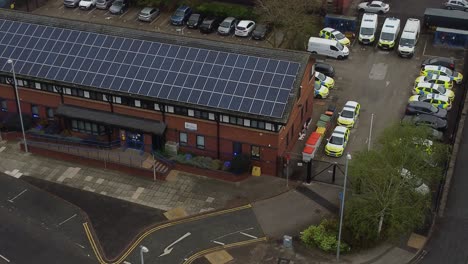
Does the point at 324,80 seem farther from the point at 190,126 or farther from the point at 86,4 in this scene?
the point at 86,4

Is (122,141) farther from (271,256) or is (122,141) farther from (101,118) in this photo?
(271,256)

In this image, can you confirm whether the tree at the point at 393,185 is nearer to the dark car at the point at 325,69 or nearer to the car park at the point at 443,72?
the dark car at the point at 325,69

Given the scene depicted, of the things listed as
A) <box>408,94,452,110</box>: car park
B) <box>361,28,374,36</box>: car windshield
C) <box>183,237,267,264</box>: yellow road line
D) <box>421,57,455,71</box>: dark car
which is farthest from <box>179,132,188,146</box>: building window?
<box>361,28,374,36</box>: car windshield

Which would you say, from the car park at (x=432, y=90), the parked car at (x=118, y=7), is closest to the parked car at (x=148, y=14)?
the parked car at (x=118, y=7)

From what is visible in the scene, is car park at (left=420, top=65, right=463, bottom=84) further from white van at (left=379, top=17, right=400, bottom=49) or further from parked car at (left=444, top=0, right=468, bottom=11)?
parked car at (left=444, top=0, right=468, bottom=11)

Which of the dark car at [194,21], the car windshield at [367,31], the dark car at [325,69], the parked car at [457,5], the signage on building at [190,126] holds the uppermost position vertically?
the signage on building at [190,126]

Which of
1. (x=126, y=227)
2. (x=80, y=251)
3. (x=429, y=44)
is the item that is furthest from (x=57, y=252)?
(x=429, y=44)

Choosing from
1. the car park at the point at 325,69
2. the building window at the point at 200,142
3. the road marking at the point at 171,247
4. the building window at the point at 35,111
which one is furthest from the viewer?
the car park at the point at 325,69
